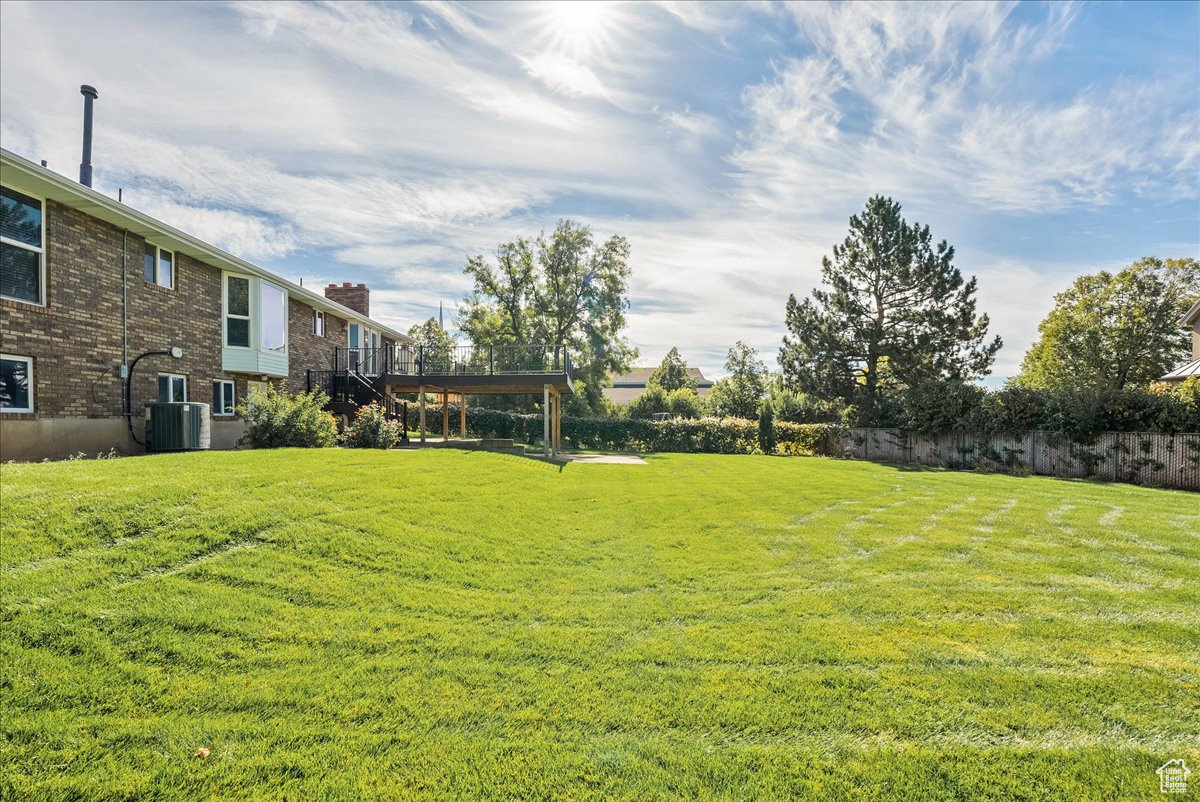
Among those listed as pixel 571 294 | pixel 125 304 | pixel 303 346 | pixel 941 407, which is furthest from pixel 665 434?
pixel 125 304

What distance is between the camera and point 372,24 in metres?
8.49

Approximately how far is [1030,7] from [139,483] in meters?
13.6

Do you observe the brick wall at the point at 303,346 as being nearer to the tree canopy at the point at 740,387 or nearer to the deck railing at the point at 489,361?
the deck railing at the point at 489,361

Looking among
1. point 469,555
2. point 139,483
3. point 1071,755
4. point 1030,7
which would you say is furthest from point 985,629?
point 1030,7

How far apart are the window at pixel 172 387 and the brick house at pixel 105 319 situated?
3 centimetres

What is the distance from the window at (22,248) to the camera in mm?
9445

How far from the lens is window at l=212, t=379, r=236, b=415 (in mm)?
14703

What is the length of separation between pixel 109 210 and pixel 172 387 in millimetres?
4340

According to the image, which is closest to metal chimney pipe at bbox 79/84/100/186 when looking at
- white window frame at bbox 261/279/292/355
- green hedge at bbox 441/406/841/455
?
white window frame at bbox 261/279/292/355

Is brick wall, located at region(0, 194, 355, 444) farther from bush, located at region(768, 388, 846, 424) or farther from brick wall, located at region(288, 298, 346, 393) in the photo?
bush, located at region(768, 388, 846, 424)

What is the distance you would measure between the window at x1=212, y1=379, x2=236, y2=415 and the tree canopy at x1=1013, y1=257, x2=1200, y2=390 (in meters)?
37.6

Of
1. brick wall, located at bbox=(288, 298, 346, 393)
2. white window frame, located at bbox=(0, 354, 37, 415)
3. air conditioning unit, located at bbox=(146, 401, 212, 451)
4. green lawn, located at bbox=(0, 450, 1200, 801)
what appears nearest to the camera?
green lawn, located at bbox=(0, 450, 1200, 801)

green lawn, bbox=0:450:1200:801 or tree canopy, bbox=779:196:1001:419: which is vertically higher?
tree canopy, bbox=779:196:1001:419

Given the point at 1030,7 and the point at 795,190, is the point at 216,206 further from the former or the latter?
the point at 1030,7
